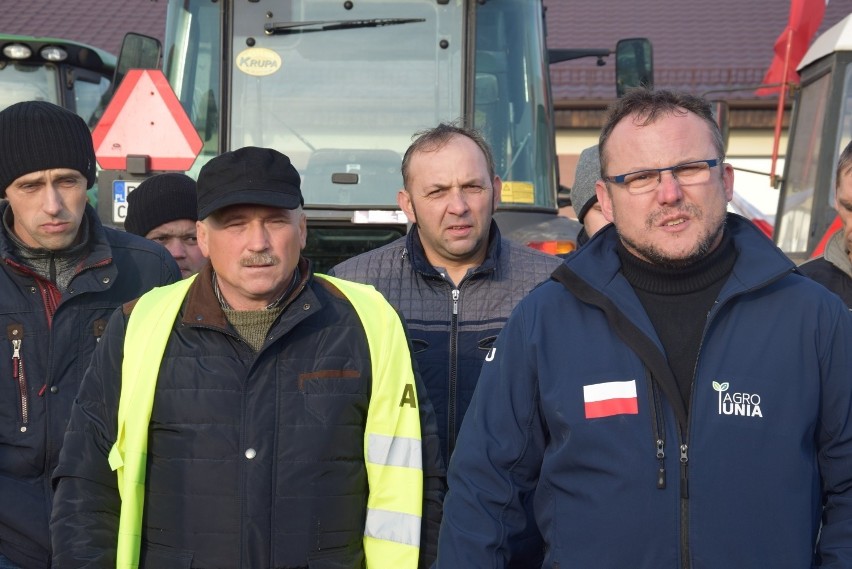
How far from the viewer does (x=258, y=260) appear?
10.7 ft

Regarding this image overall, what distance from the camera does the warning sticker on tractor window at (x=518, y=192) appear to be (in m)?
6.70

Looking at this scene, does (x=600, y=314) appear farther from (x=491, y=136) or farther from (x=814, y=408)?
(x=491, y=136)

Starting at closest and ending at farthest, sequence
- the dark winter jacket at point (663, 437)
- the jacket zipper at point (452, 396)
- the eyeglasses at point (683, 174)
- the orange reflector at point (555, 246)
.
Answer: the dark winter jacket at point (663, 437) → the eyeglasses at point (683, 174) → the jacket zipper at point (452, 396) → the orange reflector at point (555, 246)

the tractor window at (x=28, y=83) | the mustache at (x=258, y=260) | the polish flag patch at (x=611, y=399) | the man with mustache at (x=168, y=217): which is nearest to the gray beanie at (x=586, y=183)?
the man with mustache at (x=168, y=217)

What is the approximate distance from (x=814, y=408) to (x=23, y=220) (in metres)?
2.37

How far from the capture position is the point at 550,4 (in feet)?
84.9

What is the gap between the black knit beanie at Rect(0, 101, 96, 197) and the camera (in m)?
3.88

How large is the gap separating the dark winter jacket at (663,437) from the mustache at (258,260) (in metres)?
0.70

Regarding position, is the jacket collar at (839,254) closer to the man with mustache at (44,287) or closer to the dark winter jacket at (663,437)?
the dark winter jacket at (663,437)

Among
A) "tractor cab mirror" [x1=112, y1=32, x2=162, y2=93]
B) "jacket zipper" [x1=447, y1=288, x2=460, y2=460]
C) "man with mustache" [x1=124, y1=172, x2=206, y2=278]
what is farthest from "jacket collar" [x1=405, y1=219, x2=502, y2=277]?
"tractor cab mirror" [x1=112, y1=32, x2=162, y2=93]

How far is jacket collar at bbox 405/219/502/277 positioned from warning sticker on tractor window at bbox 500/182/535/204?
2589mm

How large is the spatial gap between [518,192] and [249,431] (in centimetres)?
383

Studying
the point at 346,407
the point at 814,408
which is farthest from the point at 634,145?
the point at 346,407

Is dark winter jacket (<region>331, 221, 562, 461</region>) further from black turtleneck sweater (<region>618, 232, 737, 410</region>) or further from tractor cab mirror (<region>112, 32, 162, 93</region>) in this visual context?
tractor cab mirror (<region>112, 32, 162, 93</region>)
